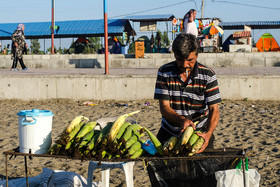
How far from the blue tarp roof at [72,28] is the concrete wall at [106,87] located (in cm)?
1713

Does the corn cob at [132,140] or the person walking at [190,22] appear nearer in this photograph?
the corn cob at [132,140]

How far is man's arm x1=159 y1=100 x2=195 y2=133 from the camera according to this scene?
10.7 feet

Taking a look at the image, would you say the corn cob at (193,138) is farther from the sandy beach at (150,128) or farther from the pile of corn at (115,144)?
the sandy beach at (150,128)

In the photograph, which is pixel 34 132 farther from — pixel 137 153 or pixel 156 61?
pixel 156 61

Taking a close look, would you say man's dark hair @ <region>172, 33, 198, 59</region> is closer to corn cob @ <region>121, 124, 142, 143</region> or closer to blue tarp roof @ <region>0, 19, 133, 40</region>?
corn cob @ <region>121, 124, 142, 143</region>

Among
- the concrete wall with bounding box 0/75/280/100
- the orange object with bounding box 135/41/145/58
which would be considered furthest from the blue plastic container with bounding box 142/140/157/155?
the orange object with bounding box 135/41/145/58

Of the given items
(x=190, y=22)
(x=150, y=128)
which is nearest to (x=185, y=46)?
(x=150, y=128)

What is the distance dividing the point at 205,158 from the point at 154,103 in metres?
6.90

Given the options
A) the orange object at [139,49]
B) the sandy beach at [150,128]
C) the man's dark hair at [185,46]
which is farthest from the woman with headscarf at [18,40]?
the man's dark hair at [185,46]

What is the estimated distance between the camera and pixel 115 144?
307 centimetres

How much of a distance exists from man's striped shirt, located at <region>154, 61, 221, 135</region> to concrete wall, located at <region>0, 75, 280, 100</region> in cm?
651

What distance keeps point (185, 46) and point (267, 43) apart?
22.5m

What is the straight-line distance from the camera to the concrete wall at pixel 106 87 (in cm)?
988

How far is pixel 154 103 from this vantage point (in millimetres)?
10016
